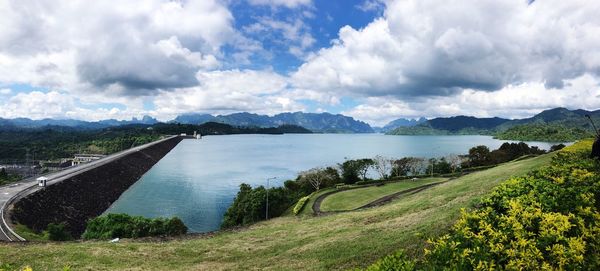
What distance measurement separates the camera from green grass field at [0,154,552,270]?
14305mm

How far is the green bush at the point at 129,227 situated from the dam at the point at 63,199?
23.8ft

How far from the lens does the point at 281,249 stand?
60.6 ft

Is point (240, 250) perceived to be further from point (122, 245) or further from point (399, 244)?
point (399, 244)

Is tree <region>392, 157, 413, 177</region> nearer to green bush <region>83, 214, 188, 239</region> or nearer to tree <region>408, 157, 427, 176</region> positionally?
tree <region>408, 157, 427, 176</region>

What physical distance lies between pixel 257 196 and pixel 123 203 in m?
35.3

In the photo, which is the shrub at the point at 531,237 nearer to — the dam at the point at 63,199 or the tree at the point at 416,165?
the dam at the point at 63,199

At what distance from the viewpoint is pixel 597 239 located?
22.1ft

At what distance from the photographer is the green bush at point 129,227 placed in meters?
39.0

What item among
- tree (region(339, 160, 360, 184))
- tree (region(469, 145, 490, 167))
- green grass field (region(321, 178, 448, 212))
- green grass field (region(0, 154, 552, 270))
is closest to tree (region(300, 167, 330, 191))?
tree (region(339, 160, 360, 184))

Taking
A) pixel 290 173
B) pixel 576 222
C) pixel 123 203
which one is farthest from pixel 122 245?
pixel 290 173

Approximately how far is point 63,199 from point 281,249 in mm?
59214

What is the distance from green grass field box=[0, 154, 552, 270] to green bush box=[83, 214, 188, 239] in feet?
56.1

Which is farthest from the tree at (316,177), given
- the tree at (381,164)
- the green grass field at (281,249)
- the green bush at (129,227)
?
the green grass field at (281,249)

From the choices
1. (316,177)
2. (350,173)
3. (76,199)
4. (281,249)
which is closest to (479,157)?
(350,173)
